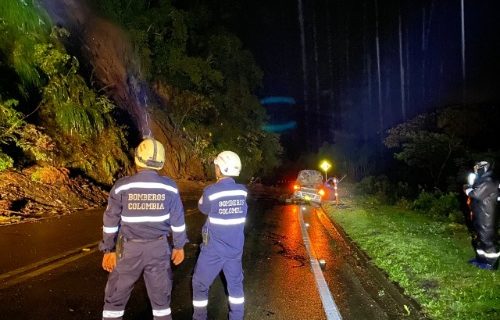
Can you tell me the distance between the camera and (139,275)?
13.1 ft

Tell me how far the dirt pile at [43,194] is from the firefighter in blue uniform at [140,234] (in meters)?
7.37

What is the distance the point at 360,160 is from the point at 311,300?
2069 inches

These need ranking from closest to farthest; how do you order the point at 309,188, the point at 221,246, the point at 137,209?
the point at 137,209 < the point at 221,246 < the point at 309,188

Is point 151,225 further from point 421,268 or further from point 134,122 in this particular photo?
point 134,122

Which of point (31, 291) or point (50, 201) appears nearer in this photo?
point (31, 291)

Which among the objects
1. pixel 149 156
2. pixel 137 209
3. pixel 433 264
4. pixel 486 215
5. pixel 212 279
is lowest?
pixel 433 264

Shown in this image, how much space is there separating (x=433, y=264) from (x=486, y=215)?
1192 millimetres

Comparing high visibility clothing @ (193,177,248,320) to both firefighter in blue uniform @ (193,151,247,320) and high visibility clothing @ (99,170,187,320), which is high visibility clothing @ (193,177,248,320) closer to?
firefighter in blue uniform @ (193,151,247,320)

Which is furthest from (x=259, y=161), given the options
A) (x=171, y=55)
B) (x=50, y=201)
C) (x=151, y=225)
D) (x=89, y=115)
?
(x=151, y=225)

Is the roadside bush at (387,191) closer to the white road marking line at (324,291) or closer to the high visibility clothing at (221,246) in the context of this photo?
the white road marking line at (324,291)

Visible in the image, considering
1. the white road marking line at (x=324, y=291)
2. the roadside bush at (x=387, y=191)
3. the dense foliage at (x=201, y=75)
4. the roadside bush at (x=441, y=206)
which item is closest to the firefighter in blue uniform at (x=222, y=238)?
the white road marking line at (x=324, y=291)

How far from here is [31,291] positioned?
5523 millimetres

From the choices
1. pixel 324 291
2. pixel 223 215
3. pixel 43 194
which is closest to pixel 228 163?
pixel 223 215

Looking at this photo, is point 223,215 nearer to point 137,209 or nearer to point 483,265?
point 137,209
